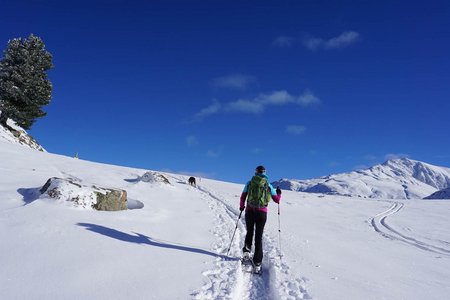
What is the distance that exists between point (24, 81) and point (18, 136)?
6104 millimetres

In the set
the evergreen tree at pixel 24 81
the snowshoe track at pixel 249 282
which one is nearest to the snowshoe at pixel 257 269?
the snowshoe track at pixel 249 282

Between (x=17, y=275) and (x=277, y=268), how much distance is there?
6370mm

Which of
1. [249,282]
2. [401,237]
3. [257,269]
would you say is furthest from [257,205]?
[401,237]

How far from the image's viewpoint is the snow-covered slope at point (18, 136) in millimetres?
32562

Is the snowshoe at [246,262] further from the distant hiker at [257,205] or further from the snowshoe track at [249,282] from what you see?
the snowshoe track at [249,282]

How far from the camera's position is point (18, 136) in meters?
36.6

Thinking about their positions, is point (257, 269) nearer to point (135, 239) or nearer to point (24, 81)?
point (135, 239)

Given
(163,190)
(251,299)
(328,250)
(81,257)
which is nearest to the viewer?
(251,299)

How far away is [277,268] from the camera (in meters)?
9.52

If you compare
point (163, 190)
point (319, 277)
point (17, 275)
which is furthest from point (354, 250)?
point (163, 190)

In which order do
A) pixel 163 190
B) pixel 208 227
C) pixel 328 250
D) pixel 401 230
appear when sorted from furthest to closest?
pixel 163 190
pixel 401 230
pixel 208 227
pixel 328 250

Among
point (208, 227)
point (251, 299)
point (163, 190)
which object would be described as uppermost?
point (163, 190)

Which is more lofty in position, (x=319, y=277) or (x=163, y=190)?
(x=163, y=190)

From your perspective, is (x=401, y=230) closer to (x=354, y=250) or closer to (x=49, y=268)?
(x=354, y=250)
